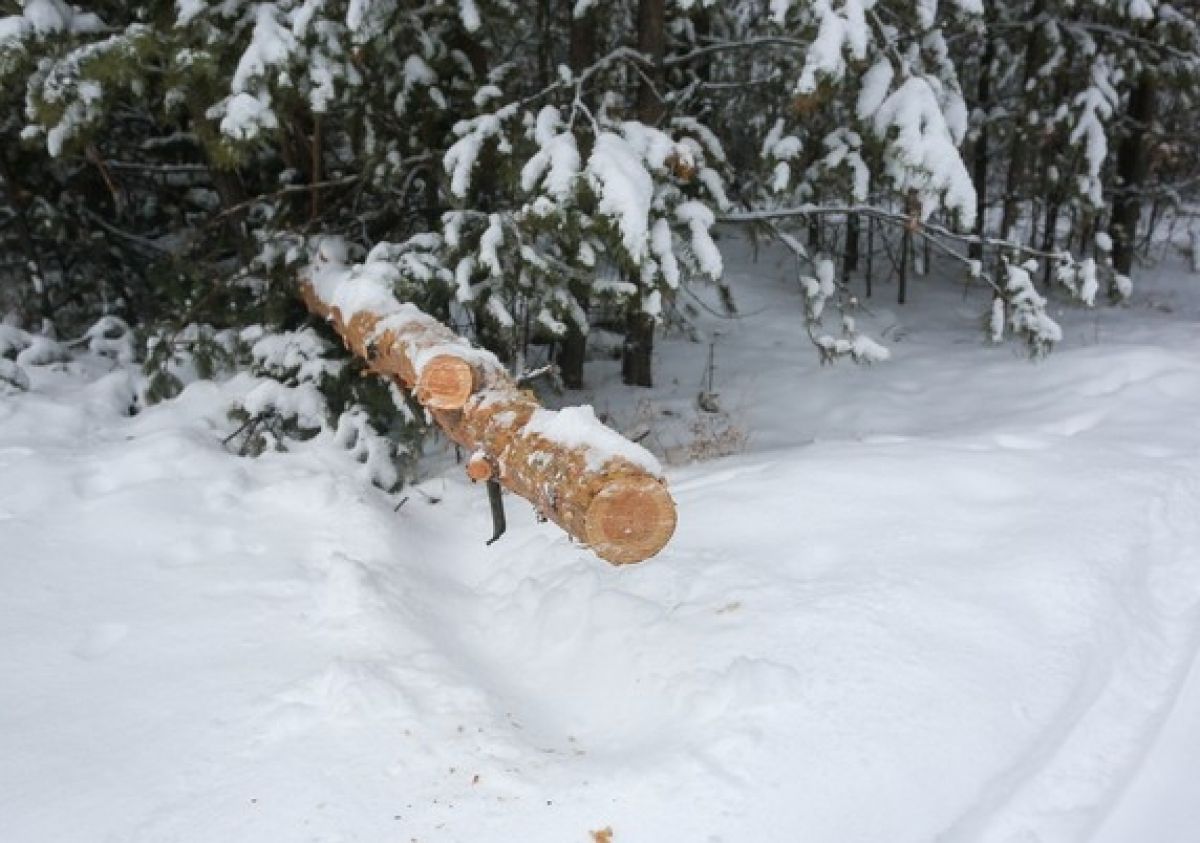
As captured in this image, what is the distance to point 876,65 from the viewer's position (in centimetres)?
559

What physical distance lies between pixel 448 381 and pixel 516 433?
0.59 metres

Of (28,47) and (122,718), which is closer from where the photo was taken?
(122,718)

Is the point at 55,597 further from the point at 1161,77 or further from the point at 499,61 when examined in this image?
the point at 1161,77

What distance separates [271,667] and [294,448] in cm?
233

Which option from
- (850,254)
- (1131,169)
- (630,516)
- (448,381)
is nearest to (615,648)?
(630,516)

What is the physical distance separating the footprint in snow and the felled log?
1.58m

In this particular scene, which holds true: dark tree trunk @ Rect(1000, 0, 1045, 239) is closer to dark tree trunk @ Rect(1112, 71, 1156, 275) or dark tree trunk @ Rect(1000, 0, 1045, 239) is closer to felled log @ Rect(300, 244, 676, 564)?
dark tree trunk @ Rect(1112, 71, 1156, 275)

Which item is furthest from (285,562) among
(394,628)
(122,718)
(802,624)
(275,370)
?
(802,624)

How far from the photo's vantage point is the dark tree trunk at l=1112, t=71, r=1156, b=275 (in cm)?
1027

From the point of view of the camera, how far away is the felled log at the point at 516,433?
2930 millimetres

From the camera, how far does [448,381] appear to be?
3953mm

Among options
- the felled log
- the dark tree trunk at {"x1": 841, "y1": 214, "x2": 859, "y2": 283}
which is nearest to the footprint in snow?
the felled log

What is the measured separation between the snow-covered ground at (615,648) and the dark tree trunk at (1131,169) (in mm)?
5946

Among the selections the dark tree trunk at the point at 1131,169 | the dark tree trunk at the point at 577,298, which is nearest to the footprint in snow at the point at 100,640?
the dark tree trunk at the point at 577,298
